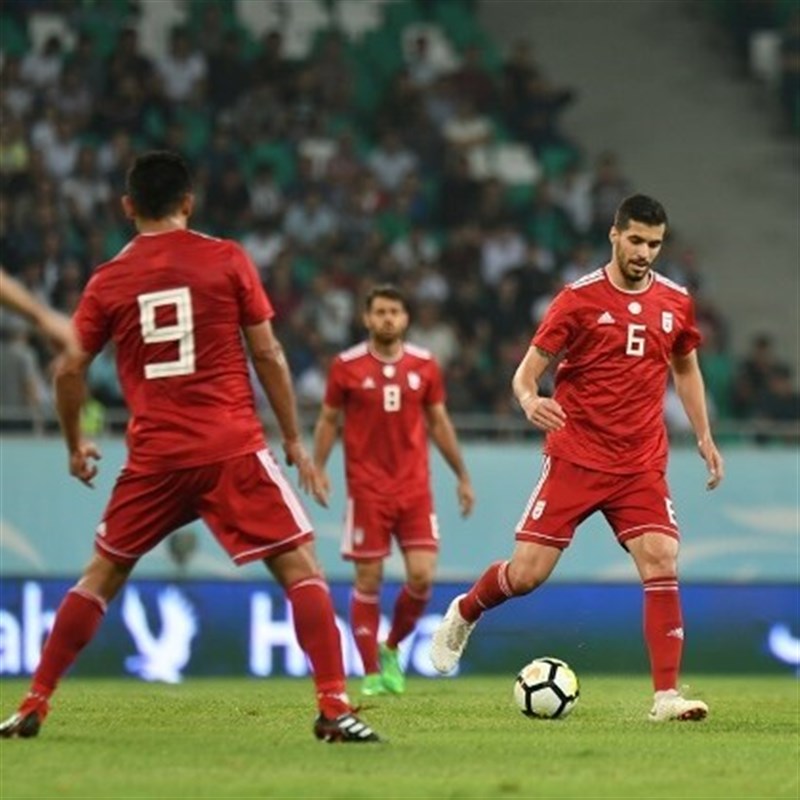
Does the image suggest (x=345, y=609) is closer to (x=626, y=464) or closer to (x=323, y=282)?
(x=323, y=282)

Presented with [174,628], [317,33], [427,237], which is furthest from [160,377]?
[317,33]

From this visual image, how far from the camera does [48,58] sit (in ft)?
71.1

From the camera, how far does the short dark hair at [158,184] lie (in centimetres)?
879

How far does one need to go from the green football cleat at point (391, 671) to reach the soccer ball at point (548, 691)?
10.1 feet

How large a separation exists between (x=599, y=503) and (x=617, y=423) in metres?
0.35

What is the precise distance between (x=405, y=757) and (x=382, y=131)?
14.7 m

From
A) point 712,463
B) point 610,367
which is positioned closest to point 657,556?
point 712,463

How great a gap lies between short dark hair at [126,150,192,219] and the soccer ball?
9.75ft

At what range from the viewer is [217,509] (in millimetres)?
8812

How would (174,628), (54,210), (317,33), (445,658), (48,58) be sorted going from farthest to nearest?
1. (317,33)
2. (48,58)
3. (54,210)
4. (174,628)
5. (445,658)

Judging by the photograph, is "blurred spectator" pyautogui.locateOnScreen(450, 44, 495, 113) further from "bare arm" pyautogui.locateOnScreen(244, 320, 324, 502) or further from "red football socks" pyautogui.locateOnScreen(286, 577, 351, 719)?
"red football socks" pyautogui.locateOnScreen(286, 577, 351, 719)

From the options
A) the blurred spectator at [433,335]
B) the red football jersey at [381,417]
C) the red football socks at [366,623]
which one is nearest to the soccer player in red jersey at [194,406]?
the red football socks at [366,623]

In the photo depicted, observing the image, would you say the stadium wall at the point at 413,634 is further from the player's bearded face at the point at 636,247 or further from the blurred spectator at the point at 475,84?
the player's bearded face at the point at 636,247

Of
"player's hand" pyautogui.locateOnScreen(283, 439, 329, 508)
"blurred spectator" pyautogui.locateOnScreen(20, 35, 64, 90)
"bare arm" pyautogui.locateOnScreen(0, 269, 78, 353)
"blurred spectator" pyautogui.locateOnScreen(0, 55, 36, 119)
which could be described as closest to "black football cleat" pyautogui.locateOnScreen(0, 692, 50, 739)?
"player's hand" pyautogui.locateOnScreen(283, 439, 329, 508)
